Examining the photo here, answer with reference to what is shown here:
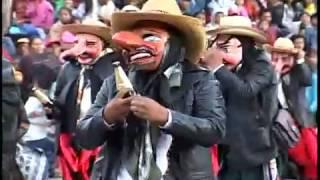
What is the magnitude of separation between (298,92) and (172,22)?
4611 mm

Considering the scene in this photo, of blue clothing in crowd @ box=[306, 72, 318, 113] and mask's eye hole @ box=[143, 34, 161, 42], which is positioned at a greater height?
mask's eye hole @ box=[143, 34, 161, 42]

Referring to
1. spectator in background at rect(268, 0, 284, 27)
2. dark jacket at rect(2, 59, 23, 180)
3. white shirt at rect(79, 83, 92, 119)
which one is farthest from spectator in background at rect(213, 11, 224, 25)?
dark jacket at rect(2, 59, 23, 180)

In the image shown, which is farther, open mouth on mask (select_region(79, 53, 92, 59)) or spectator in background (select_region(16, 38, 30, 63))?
spectator in background (select_region(16, 38, 30, 63))

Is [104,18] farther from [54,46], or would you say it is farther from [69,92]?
[69,92]

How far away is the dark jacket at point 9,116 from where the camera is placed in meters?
4.14

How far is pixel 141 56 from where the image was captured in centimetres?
455

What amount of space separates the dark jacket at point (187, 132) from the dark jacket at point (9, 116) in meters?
0.35

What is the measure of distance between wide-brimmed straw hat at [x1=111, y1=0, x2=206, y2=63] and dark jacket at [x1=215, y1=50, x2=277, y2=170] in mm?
2177

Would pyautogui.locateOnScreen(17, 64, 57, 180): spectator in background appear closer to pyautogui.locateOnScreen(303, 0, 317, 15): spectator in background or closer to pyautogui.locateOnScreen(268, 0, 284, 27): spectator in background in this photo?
pyautogui.locateOnScreen(268, 0, 284, 27): spectator in background

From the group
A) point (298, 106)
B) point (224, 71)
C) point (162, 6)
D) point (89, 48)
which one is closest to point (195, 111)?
point (162, 6)

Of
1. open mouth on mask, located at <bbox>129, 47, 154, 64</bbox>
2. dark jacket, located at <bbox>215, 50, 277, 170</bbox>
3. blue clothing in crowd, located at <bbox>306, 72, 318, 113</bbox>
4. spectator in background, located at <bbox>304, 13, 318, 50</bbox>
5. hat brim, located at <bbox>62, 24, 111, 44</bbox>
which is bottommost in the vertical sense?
spectator in background, located at <bbox>304, 13, 318, 50</bbox>

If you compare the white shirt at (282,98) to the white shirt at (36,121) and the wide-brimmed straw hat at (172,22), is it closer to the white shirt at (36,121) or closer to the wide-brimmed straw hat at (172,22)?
the white shirt at (36,121)

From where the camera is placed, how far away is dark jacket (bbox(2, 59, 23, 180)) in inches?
163

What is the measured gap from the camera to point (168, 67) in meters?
4.57
